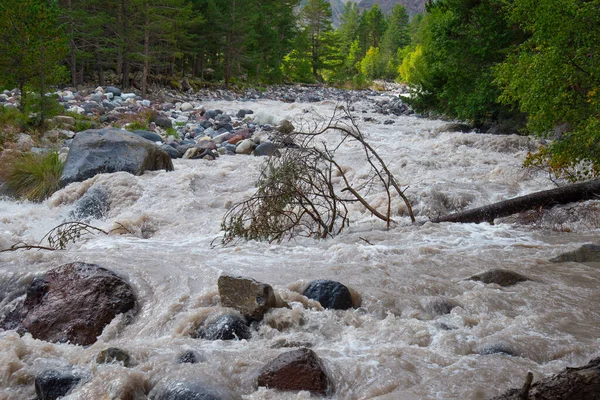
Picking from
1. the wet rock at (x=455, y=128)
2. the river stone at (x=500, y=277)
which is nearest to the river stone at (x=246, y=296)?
the river stone at (x=500, y=277)

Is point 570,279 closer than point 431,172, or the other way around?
point 570,279

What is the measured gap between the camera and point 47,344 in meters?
3.98

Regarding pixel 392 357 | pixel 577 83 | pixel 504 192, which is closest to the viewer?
pixel 392 357

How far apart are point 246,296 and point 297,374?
1230 millimetres

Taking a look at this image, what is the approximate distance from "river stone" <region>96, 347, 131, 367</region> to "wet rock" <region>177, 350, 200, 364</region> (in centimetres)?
37

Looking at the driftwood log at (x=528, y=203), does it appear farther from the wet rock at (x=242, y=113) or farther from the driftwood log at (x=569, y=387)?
the wet rock at (x=242, y=113)

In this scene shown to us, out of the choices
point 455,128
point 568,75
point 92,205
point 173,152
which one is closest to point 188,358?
point 92,205

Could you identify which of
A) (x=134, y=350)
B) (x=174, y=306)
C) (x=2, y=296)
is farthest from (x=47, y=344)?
(x=2, y=296)

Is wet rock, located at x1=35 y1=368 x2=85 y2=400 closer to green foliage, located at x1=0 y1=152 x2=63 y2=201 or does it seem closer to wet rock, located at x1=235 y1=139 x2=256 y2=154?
green foliage, located at x1=0 y1=152 x2=63 y2=201

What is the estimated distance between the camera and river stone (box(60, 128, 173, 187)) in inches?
396

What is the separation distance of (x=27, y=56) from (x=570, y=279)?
13.0 meters

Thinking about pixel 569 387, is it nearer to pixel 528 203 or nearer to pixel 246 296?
pixel 246 296

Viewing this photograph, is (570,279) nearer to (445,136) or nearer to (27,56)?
(445,136)

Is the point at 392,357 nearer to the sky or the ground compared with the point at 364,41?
nearer to the ground
